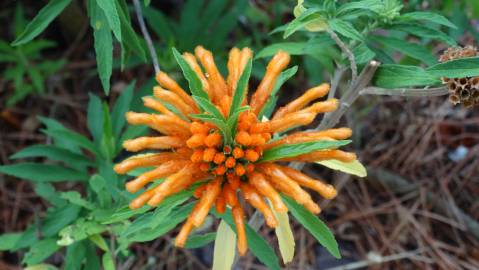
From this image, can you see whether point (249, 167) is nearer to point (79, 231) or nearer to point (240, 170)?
point (240, 170)

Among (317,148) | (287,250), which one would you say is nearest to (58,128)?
(287,250)

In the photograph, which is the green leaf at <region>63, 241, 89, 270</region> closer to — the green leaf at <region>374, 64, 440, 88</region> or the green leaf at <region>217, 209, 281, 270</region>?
the green leaf at <region>217, 209, 281, 270</region>

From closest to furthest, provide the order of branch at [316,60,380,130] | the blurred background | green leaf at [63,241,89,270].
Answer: branch at [316,60,380,130]
green leaf at [63,241,89,270]
the blurred background

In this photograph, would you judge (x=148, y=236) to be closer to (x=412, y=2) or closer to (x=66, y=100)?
(x=412, y=2)

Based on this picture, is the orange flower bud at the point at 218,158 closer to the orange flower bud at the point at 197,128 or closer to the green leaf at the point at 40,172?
the orange flower bud at the point at 197,128

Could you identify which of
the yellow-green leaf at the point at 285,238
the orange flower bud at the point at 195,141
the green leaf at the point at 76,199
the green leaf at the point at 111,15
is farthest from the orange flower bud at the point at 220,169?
the green leaf at the point at 76,199

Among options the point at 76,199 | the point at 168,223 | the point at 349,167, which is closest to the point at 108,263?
the point at 76,199

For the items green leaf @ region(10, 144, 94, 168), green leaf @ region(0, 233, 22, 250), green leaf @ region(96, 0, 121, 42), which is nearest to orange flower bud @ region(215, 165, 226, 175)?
green leaf @ region(96, 0, 121, 42)
